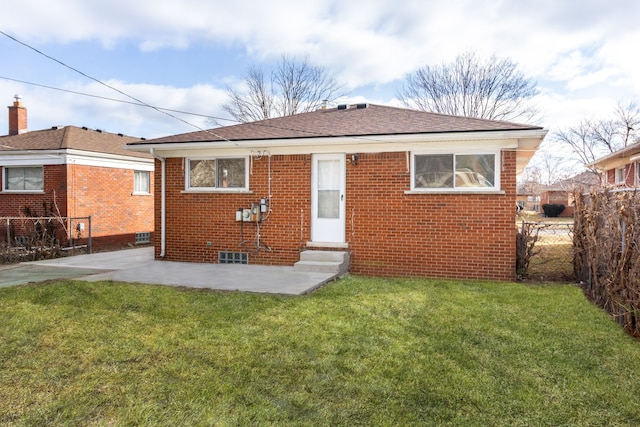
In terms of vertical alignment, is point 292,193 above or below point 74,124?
below

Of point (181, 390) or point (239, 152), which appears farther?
point (239, 152)

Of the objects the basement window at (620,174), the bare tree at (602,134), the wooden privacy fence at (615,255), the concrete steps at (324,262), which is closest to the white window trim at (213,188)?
the concrete steps at (324,262)

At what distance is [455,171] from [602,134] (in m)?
34.6

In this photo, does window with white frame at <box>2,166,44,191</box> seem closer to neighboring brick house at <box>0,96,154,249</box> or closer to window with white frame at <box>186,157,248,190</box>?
neighboring brick house at <box>0,96,154,249</box>

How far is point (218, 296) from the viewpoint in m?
6.08

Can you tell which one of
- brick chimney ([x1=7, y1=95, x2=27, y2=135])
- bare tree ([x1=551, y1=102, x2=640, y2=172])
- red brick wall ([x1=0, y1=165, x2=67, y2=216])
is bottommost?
red brick wall ([x1=0, y1=165, x2=67, y2=216])

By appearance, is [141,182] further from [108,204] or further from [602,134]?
[602,134]

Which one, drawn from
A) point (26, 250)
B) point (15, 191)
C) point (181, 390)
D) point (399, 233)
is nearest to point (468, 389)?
point (181, 390)

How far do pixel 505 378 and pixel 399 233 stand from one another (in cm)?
498

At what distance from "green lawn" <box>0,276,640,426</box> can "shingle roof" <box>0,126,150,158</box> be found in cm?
896

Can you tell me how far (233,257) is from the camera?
30.9ft

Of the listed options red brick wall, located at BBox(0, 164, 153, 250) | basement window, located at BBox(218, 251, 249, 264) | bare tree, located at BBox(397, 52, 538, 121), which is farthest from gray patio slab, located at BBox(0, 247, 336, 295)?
bare tree, located at BBox(397, 52, 538, 121)

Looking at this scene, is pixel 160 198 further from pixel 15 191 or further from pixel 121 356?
pixel 15 191

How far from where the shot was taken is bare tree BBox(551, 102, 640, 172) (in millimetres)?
31891
